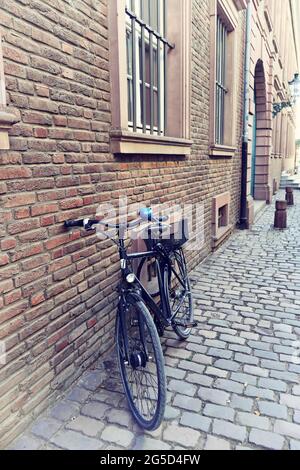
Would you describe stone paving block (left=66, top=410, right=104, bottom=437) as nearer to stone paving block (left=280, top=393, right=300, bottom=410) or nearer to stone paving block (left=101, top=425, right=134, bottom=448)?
stone paving block (left=101, top=425, right=134, bottom=448)

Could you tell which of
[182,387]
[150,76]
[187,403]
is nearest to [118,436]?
[187,403]

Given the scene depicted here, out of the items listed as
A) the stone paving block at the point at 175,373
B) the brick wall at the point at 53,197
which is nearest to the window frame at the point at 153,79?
the brick wall at the point at 53,197

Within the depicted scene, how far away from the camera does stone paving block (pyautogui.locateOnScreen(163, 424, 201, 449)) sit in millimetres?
2055

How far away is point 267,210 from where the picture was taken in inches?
443

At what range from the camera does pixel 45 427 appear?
2.17 metres

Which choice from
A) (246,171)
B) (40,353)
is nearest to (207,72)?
(246,171)

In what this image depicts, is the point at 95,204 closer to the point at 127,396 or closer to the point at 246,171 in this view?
the point at 127,396

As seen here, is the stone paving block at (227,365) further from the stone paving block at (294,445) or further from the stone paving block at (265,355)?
the stone paving block at (294,445)

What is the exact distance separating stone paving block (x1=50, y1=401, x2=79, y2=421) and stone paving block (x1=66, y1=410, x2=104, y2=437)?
55 mm

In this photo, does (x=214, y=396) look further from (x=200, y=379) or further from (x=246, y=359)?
(x=246, y=359)

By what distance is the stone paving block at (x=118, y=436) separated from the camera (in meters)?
2.07

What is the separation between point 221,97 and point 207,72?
1369mm

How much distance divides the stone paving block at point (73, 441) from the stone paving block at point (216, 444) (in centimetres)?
61

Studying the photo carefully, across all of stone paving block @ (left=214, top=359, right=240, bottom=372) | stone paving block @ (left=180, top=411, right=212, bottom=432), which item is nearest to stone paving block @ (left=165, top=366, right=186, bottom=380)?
stone paving block @ (left=214, top=359, right=240, bottom=372)
